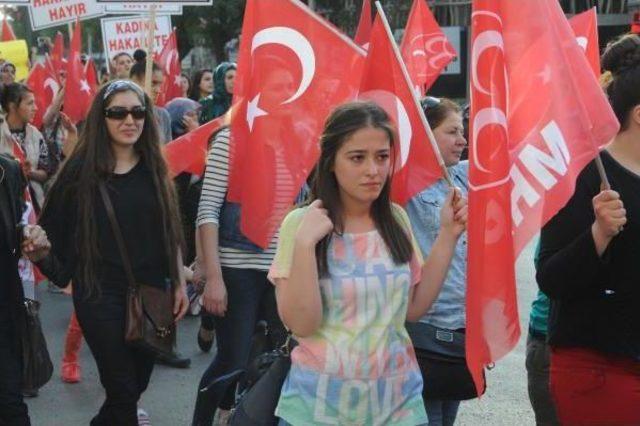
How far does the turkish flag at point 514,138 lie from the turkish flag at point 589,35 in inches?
112

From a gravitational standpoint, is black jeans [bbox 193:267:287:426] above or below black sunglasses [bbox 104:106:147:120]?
below

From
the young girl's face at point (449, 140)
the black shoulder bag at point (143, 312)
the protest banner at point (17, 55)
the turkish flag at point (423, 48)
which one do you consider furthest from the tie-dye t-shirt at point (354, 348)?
the protest banner at point (17, 55)

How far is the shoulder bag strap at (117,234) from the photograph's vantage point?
192 inches

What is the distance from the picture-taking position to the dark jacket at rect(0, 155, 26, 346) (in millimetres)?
4699

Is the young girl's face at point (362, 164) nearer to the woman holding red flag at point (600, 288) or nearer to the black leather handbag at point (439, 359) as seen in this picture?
the woman holding red flag at point (600, 288)

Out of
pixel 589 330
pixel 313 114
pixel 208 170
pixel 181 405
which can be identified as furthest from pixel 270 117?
pixel 181 405

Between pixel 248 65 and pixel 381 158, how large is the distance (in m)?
1.65

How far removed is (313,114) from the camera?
4.66 metres

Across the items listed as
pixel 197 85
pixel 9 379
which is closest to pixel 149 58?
pixel 9 379

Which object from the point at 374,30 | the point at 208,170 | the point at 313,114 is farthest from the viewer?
the point at 208,170

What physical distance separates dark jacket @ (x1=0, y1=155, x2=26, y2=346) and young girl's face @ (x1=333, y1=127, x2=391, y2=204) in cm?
193

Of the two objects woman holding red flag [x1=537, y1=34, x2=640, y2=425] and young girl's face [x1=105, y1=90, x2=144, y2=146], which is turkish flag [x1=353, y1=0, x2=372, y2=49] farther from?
woman holding red flag [x1=537, y1=34, x2=640, y2=425]

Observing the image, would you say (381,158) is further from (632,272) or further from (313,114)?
(313,114)

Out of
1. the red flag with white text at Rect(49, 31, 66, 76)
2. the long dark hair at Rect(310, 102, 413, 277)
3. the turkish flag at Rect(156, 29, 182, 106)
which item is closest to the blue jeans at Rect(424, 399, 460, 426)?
the long dark hair at Rect(310, 102, 413, 277)
